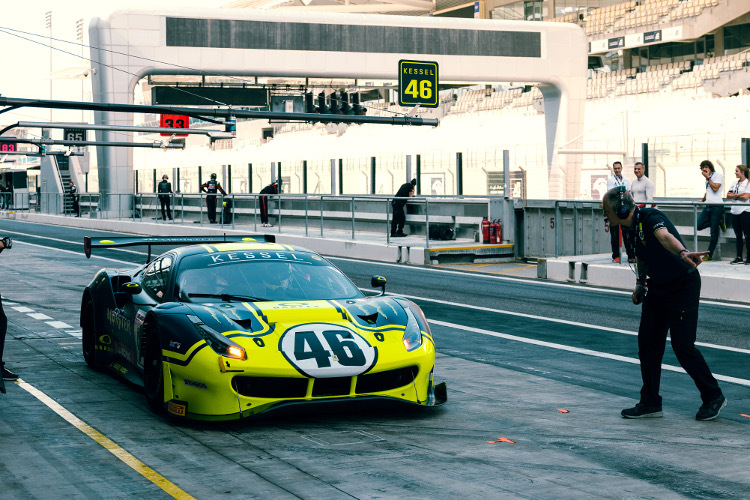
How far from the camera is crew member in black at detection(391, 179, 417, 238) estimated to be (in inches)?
1044

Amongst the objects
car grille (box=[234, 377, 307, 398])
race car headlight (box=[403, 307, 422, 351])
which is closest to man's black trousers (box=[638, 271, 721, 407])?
race car headlight (box=[403, 307, 422, 351])

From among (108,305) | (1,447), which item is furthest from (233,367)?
(108,305)

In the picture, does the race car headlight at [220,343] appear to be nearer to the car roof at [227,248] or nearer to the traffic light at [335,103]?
the car roof at [227,248]

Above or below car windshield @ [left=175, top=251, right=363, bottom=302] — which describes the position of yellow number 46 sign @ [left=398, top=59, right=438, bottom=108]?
above

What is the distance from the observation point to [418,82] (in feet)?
102

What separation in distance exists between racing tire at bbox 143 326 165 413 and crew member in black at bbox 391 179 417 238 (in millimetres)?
18612

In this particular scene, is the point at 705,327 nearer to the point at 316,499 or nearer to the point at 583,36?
the point at 316,499

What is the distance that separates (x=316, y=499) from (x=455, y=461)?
1.12 metres

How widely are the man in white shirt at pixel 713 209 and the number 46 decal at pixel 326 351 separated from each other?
1101cm

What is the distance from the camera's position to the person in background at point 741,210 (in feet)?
55.2

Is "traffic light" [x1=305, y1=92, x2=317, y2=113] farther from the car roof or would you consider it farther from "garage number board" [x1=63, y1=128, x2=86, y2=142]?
the car roof

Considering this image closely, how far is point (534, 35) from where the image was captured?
46.9 m

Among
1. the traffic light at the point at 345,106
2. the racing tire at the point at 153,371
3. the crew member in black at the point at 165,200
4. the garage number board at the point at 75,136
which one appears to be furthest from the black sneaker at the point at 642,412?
the garage number board at the point at 75,136

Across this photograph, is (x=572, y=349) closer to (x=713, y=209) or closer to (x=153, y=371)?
(x=153, y=371)
